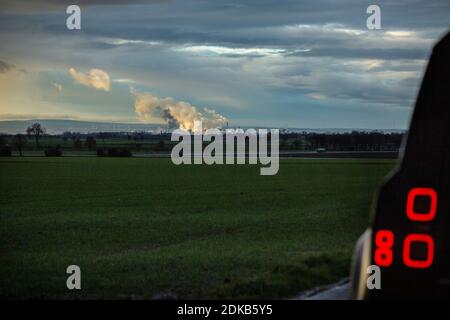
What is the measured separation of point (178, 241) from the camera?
17.8m

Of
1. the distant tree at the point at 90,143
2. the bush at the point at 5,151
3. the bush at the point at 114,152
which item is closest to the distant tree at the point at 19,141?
the bush at the point at 5,151

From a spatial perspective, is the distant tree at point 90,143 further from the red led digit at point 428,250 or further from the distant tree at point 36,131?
the red led digit at point 428,250

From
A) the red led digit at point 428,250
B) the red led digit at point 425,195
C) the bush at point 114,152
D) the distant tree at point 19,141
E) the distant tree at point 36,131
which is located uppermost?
the distant tree at point 36,131

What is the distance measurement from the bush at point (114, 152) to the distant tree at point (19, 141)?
35.8 feet

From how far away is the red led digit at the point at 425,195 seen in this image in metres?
2.91

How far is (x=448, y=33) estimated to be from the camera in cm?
297

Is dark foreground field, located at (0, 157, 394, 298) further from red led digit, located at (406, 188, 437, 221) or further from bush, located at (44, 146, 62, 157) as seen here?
bush, located at (44, 146, 62, 157)

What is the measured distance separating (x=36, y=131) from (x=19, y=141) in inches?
123

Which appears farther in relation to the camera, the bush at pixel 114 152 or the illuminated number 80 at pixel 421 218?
the bush at pixel 114 152

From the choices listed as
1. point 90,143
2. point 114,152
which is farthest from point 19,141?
point 114,152

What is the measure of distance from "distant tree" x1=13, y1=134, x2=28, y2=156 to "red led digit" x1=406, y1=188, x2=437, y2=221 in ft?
351
